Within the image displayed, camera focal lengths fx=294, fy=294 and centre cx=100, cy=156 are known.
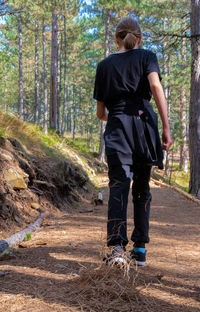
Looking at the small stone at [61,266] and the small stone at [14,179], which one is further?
the small stone at [14,179]

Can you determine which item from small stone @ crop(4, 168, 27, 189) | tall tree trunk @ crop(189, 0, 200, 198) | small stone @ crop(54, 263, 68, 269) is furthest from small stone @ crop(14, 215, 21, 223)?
tall tree trunk @ crop(189, 0, 200, 198)

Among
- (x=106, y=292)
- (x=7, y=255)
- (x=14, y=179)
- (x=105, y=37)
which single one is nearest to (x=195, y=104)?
(x=14, y=179)

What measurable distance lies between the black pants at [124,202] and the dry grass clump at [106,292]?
34cm

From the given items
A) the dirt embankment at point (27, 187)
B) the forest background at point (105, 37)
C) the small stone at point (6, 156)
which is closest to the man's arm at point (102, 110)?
the dirt embankment at point (27, 187)

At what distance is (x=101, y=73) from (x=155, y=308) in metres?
2.01

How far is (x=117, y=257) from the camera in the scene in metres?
2.35

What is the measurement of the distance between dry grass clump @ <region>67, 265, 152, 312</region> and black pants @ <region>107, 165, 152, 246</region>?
1.12 ft

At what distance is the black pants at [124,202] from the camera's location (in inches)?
99.6

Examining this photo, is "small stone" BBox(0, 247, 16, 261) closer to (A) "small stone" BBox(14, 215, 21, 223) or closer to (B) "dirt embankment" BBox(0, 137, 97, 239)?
(B) "dirt embankment" BBox(0, 137, 97, 239)

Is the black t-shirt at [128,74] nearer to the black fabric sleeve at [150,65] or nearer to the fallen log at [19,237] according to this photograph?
the black fabric sleeve at [150,65]

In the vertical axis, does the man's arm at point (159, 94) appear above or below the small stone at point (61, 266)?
above

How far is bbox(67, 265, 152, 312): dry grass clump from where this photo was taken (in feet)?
6.16

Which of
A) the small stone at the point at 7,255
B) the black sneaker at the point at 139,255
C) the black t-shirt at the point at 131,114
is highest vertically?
the black t-shirt at the point at 131,114

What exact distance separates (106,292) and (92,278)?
0.61ft
